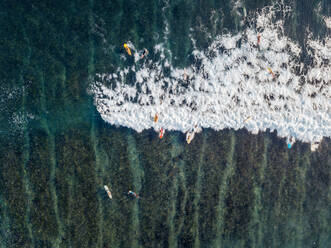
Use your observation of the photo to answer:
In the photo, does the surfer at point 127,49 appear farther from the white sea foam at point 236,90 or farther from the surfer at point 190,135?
the surfer at point 190,135

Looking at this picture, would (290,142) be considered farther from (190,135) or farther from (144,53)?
(144,53)

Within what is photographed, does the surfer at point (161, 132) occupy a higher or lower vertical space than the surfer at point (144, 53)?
lower

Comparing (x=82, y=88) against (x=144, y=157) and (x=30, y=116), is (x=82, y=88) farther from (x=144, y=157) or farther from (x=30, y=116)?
(x=144, y=157)

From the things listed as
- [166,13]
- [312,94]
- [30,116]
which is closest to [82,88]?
[30,116]

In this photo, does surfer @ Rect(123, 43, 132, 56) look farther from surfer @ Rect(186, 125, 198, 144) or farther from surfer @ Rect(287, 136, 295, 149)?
surfer @ Rect(287, 136, 295, 149)

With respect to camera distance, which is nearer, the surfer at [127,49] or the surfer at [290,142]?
the surfer at [127,49]

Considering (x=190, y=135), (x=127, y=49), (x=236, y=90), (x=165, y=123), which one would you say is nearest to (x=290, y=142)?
(x=236, y=90)

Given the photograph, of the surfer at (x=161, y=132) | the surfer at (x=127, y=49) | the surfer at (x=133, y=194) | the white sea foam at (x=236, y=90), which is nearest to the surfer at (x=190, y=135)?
the white sea foam at (x=236, y=90)
